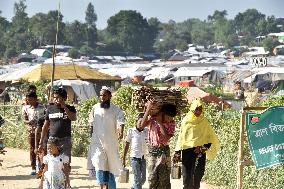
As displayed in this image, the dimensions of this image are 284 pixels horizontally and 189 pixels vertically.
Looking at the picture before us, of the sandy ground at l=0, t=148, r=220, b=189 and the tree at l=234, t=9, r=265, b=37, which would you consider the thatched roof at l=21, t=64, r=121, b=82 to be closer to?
the sandy ground at l=0, t=148, r=220, b=189

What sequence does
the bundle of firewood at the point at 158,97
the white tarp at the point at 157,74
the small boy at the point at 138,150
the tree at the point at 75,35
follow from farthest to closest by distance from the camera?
the tree at the point at 75,35 < the white tarp at the point at 157,74 < the small boy at the point at 138,150 < the bundle of firewood at the point at 158,97

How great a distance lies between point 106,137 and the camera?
321 inches

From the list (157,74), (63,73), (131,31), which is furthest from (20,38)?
(63,73)

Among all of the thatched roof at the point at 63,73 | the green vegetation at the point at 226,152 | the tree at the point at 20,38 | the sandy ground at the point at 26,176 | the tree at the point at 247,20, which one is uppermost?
the tree at the point at 247,20

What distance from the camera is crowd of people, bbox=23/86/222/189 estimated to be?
770cm

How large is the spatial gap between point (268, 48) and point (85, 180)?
108496 mm


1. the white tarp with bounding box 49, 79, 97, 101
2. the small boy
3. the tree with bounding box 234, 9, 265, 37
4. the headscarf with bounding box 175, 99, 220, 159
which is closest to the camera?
the headscarf with bounding box 175, 99, 220, 159

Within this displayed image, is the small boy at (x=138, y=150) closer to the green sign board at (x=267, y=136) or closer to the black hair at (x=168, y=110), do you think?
the black hair at (x=168, y=110)

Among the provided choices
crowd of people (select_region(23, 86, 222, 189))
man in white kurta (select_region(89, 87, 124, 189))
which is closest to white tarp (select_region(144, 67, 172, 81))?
crowd of people (select_region(23, 86, 222, 189))

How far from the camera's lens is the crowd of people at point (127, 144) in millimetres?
7699

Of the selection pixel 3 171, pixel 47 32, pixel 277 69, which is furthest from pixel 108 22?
pixel 3 171

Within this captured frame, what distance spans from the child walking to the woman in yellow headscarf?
1375 millimetres

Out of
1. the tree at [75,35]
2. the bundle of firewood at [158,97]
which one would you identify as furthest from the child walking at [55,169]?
the tree at [75,35]

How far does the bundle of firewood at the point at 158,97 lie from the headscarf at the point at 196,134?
0.28 meters
